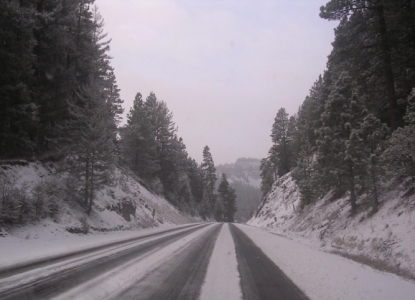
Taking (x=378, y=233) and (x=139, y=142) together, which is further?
(x=139, y=142)

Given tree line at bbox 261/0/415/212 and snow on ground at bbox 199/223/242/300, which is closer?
snow on ground at bbox 199/223/242/300

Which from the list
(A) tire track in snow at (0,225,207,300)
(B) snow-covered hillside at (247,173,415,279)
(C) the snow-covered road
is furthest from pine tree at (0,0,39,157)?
(B) snow-covered hillside at (247,173,415,279)

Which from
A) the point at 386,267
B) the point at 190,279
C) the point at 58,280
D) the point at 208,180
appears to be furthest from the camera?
the point at 208,180

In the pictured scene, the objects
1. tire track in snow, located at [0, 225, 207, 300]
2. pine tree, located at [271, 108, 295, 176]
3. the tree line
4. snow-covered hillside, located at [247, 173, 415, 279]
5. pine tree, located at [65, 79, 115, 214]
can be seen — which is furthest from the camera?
pine tree, located at [271, 108, 295, 176]

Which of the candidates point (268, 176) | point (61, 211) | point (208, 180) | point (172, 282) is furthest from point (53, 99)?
point (208, 180)

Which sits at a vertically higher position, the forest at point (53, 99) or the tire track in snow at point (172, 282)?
the forest at point (53, 99)

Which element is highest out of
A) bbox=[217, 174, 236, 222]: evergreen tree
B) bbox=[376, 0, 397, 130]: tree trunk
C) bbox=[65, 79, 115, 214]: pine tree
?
bbox=[376, 0, 397, 130]: tree trunk

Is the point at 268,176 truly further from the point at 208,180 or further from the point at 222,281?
the point at 222,281

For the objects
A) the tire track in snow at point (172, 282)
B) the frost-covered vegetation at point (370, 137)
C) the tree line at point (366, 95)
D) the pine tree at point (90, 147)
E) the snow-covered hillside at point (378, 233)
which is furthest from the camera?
the pine tree at point (90, 147)

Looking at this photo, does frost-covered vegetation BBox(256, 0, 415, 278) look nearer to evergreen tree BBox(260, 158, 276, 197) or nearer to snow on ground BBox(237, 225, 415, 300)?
snow on ground BBox(237, 225, 415, 300)

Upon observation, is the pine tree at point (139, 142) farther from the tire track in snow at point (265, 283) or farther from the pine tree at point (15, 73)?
the tire track in snow at point (265, 283)

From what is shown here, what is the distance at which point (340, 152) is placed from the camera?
14617 millimetres

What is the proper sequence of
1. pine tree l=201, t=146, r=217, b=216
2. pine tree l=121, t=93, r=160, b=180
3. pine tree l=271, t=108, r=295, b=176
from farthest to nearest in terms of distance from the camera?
1. pine tree l=201, t=146, r=217, b=216
2. pine tree l=271, t=108, r=295, b=176
3. pine tree l=121, t=93, r=160, b=180

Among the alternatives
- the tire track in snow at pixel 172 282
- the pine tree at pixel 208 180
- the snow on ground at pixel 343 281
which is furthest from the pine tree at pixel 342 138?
the pine tree at pixel 208 180
